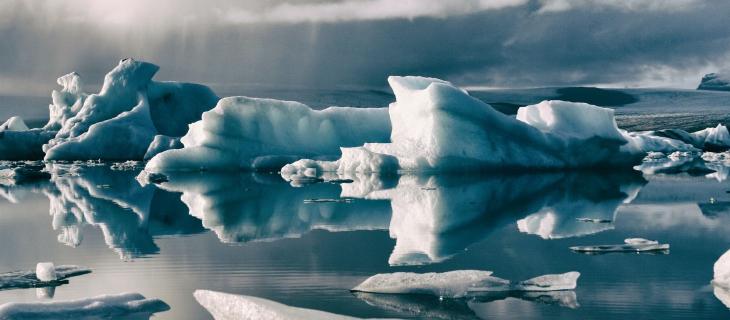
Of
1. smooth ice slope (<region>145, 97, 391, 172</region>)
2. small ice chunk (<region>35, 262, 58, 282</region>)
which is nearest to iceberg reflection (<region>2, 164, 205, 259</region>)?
small ice chunk (<region>35, 262, 58, 282</region>)

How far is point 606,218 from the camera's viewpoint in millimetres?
8758

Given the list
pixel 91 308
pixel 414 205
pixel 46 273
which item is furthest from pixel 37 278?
pixel 414 205

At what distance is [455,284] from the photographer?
175 inches

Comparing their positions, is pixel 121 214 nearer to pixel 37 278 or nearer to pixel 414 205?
pixel 414 205

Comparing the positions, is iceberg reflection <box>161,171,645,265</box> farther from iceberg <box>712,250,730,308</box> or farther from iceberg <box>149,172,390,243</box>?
iceberg <box>712,250,730,308</box>

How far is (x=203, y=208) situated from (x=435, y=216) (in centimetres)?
343

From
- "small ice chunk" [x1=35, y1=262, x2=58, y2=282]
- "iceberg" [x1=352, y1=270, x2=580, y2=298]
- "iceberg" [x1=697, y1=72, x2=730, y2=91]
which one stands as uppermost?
"iceberg" [x1=697, y1=72, x2=730, y2=91]

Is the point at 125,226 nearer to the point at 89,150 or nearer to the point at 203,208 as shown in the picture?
the point at 203,208

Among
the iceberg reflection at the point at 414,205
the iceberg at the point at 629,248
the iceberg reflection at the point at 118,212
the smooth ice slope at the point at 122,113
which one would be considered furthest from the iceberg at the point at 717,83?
the iceberg at the point at 629,248

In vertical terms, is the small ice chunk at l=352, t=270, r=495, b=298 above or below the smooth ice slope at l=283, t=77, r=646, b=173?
below

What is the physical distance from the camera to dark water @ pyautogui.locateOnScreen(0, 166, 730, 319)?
438 centimetres

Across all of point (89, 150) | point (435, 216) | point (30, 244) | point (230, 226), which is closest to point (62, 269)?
point (30, 244)

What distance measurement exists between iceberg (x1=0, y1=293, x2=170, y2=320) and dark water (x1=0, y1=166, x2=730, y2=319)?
116mm

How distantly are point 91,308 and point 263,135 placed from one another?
16.6 meters
